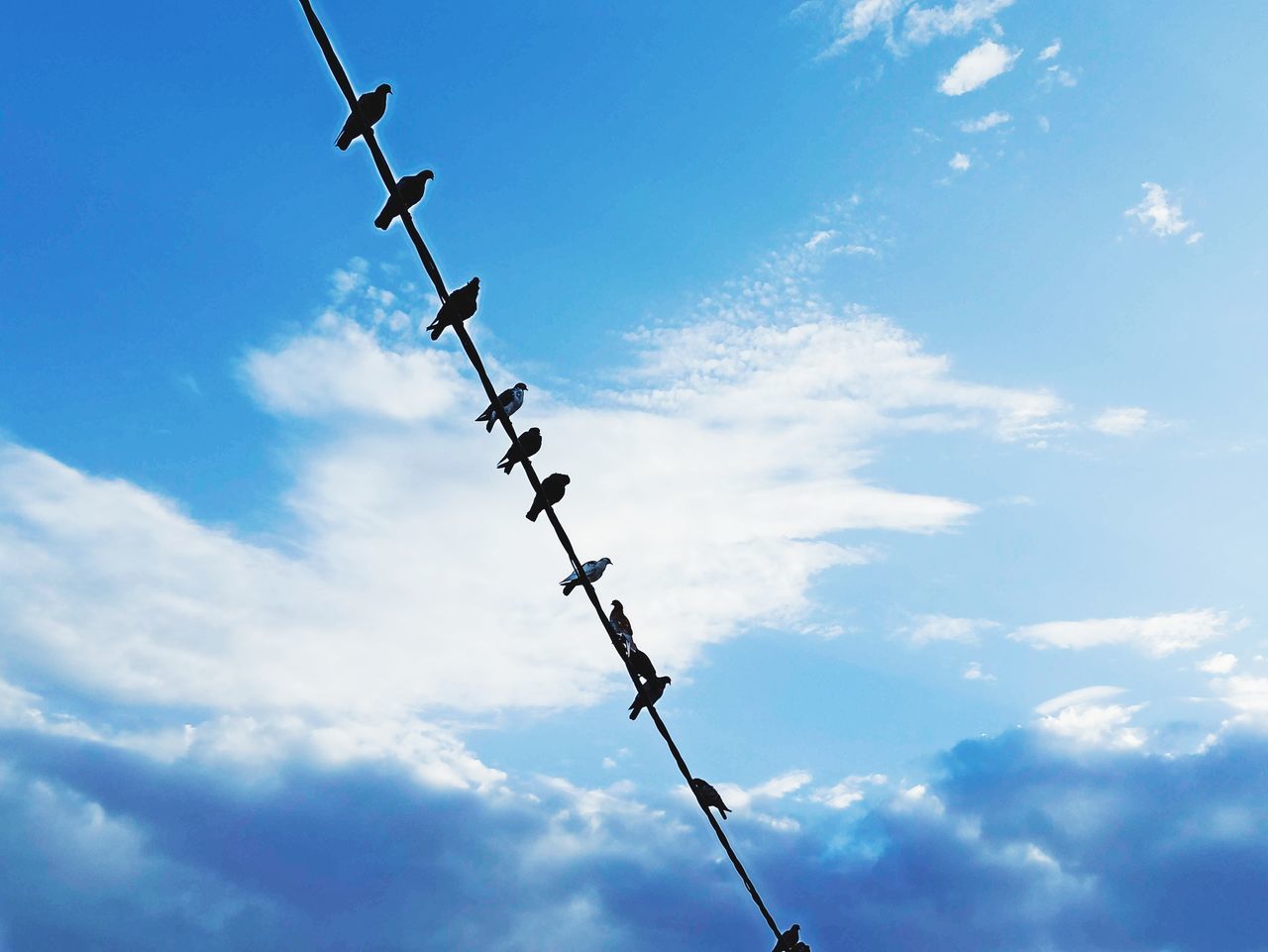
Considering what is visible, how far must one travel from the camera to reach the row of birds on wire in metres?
8.48

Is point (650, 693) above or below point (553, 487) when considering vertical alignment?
below

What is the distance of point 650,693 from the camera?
12.1m

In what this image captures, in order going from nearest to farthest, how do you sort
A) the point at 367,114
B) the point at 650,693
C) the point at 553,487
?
the point at 367,114, the point at 553,487, the point at 650,693

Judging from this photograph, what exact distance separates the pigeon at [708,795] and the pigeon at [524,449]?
483 cm

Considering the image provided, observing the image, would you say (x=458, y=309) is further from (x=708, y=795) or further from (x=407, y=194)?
(x=708, y=795)

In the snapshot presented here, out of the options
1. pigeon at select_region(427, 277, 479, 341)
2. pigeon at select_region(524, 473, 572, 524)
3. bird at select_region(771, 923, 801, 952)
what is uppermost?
pigeon at select_region(427, 277, 479, 341)

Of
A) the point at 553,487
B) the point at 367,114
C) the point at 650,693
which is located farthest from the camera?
the point at 650,693

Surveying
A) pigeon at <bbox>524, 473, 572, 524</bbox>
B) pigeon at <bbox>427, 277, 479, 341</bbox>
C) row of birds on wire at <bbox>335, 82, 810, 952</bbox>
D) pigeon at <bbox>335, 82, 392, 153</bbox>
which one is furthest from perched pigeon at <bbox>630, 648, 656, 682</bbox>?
pigeon at <bbox>335, 82, 392, 153</bbox>

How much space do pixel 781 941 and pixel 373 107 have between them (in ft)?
42.5

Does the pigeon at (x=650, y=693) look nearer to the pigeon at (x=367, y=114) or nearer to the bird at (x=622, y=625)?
the bird at (x=622, y=625)

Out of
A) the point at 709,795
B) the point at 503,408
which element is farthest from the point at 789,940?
the point at 503,408

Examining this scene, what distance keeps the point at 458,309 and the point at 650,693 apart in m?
5.33

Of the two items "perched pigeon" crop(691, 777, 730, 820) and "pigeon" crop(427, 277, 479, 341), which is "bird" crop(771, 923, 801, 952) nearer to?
"perched pigeon" crop(691, 777, 730, 820)

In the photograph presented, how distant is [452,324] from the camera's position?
9117mm
